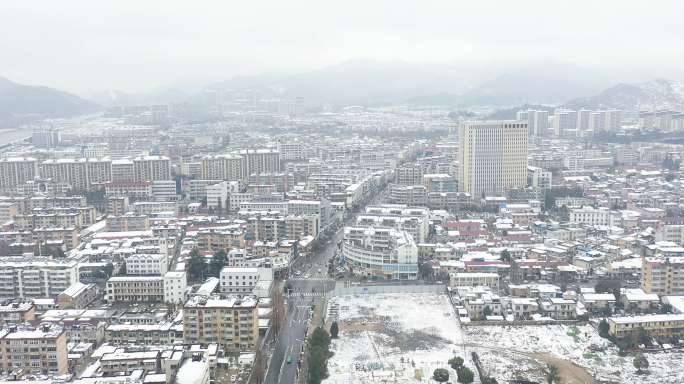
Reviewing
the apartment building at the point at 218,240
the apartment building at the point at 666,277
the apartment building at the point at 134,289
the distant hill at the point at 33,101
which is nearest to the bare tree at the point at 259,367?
the apartment building at the point at 134,289

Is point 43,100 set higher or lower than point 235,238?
higher

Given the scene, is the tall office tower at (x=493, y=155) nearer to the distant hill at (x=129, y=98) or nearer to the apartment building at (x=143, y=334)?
the apartment building at (x=143, y=334)

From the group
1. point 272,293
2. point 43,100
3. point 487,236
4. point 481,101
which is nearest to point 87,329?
point 272,293

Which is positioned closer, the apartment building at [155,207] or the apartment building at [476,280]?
the apartment building at [476,280]

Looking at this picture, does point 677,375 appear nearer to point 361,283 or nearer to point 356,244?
point 361,283

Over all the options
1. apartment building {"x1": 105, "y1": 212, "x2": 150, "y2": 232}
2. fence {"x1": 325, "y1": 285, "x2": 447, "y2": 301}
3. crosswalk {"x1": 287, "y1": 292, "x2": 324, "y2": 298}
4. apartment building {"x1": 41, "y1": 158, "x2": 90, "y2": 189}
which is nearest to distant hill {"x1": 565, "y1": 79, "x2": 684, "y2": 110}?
apartment building {"x1": 41, "y1": 158, "x2": 90, "y2": 189}

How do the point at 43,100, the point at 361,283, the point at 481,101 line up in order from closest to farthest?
1. the point at 361,283
2. the point at 43,100
3. the point at 481,101
